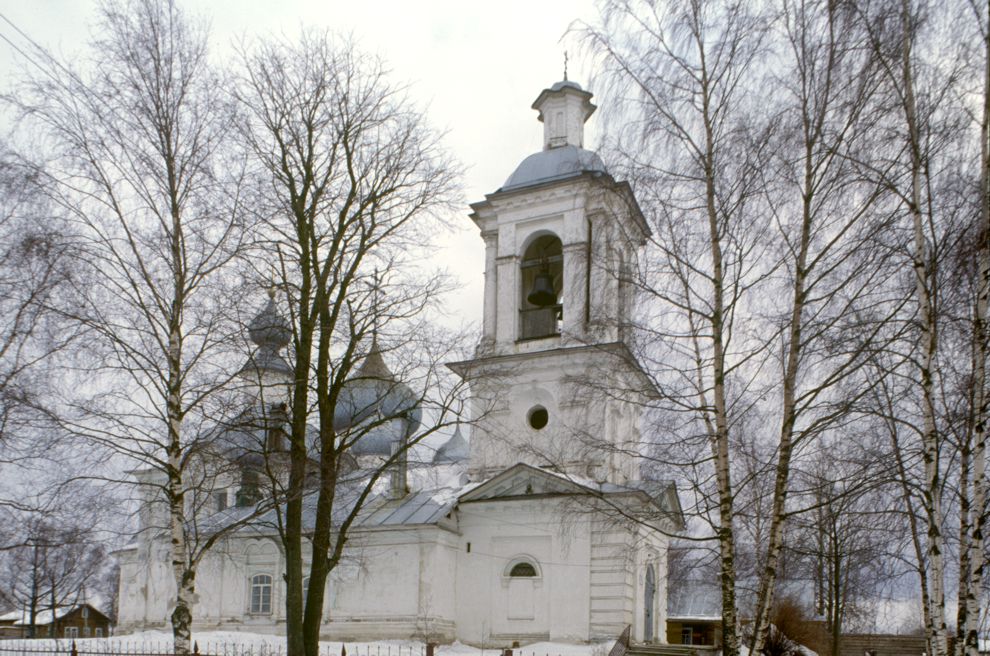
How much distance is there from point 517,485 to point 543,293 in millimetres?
5087

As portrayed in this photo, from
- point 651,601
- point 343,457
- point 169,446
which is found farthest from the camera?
point 651,601

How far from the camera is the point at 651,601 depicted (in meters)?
25.0

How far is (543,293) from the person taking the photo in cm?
2497

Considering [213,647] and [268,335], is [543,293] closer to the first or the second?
[268,335]

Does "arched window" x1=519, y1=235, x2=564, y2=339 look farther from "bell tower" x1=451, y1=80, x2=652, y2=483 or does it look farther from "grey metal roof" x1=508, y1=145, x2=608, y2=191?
"grey metal roof" x1=508, y1=145, x2=608, y2=191

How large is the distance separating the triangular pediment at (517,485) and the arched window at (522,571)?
1.80 metres

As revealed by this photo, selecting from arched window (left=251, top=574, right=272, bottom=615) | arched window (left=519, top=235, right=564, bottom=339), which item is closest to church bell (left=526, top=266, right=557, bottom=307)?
arched window (left=519, top=235, right=564, bottom=339)

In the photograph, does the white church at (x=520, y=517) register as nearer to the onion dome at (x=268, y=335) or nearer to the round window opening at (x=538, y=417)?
the round window opening at (x=538, y=417)

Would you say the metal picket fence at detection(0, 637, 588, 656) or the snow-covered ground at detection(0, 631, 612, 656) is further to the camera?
the metal picket fence at detection(0, 637, 588, 656)

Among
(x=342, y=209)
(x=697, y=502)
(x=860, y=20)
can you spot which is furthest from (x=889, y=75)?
(x=342, y=209)

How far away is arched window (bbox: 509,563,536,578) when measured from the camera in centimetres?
2384

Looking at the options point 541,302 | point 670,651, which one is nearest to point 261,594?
point 541,302

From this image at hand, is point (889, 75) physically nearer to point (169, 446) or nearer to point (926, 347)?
point (926, 347)

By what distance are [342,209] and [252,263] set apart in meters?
1.67
